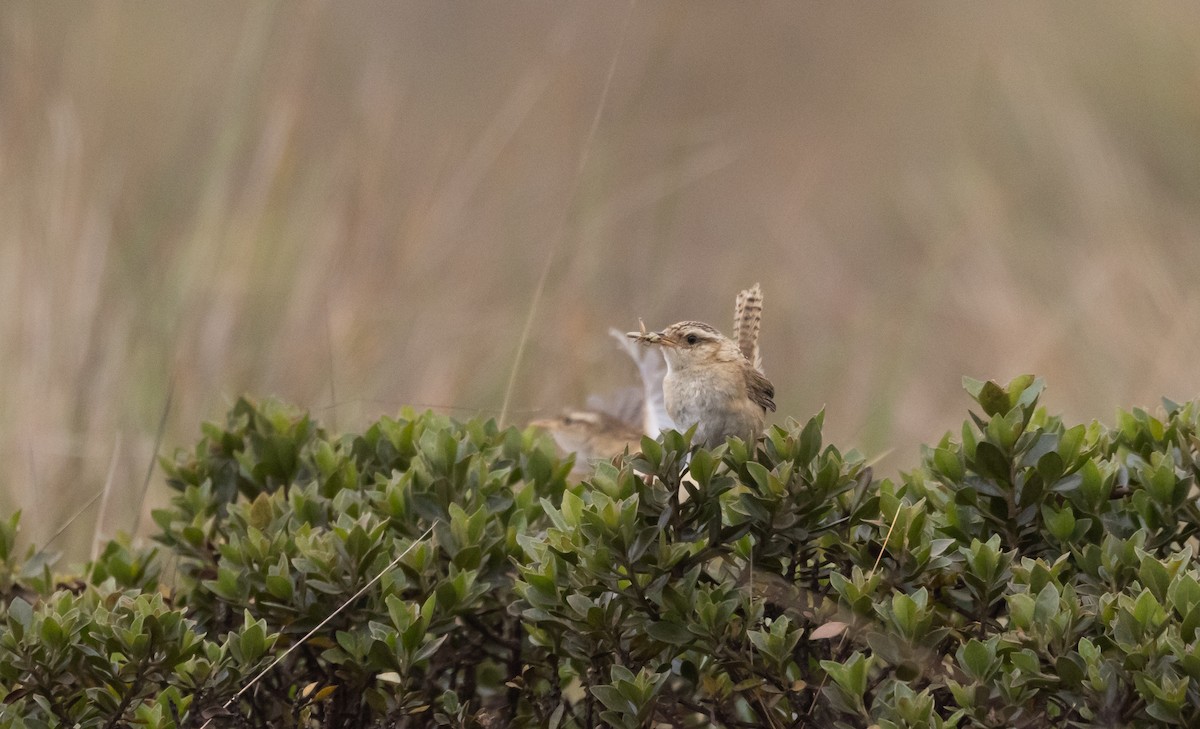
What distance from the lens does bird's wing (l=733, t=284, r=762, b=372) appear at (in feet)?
10.4

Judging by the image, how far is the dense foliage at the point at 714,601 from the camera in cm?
214

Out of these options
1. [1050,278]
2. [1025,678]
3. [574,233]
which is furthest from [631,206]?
[1025,678]

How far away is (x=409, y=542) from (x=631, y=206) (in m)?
4.24

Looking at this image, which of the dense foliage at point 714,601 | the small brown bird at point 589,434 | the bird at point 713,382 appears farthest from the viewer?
the small brown bird at point 589,434

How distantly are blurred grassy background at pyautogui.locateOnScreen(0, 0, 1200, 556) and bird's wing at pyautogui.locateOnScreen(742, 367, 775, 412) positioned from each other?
877 mm

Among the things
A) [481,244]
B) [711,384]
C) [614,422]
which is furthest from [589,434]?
[481,244]

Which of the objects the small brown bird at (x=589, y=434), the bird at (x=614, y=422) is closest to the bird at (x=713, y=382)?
the bird at (x=614, y=422)

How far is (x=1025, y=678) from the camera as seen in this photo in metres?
2.10

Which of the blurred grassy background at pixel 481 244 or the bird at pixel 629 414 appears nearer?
the bird at pixel 629 414

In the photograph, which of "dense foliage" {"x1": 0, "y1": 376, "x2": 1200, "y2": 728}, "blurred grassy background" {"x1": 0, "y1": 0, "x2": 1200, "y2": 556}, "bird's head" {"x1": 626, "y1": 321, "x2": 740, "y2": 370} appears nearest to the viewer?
"dense foliage" {"x1": 0, "y1": 376, "x2": 1200, "y2": 728}

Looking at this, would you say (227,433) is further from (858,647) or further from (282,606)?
(858,647)

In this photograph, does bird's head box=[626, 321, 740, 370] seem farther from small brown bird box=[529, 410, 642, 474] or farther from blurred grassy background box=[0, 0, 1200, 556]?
blurred grassy background box=[0, 0, 1200, 556]

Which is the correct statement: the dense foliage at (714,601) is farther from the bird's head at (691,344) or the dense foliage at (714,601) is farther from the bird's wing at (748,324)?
the bird's wing at (748,324)

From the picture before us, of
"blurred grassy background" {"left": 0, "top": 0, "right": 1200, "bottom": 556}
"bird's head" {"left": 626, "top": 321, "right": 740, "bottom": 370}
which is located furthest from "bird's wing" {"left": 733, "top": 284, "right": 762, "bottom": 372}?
"blurred grassy background" {"left": 0, "top": 0, "right": 1200, "bottom": 556}
